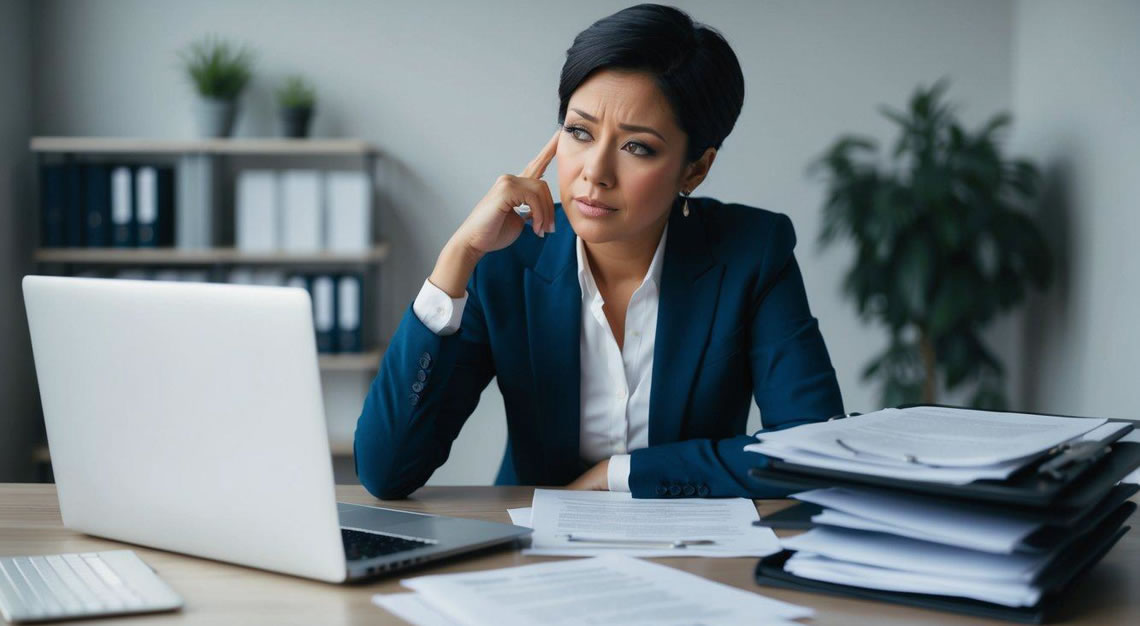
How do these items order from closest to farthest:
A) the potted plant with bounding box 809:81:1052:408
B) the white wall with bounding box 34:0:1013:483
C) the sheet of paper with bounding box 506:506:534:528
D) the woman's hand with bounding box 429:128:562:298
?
the sheet of paper with bounding box 506:506:534:528
the woman's hand with bounding box 429:128:562:298
the potted plant with bounding box 809:81:1052:408
the white wall with bounding box 34:0:1013:483

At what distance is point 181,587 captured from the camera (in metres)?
0.95

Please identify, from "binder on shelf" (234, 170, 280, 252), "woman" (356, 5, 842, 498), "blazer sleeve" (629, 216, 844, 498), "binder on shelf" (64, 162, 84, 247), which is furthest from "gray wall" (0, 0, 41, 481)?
"blazer sleeve" (629, 216, 844, 498)

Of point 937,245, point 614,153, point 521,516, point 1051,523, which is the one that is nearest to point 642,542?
point 521,516

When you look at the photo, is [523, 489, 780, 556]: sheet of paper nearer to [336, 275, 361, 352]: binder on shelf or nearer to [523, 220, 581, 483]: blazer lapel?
[523, 220, 581, 483]: blazer lapel

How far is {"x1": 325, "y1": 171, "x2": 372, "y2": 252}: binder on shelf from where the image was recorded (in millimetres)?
3980

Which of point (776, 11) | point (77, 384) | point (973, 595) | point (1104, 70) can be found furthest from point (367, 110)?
point (973, 595)

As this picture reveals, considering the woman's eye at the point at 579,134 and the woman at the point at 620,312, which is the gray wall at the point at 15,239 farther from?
the woman's eye at the point at 579,134

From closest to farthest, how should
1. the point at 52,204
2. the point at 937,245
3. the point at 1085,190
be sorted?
the point at 1085,190 → the point at 937,245 → the point at 52,204

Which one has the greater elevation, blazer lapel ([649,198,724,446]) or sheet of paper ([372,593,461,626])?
blazer lapel ([649,198,724,446])

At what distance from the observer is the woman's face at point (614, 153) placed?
4.95 feet

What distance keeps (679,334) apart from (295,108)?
283 centimetres

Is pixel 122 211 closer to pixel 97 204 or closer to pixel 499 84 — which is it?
pixel 97 204

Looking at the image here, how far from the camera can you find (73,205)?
392cm

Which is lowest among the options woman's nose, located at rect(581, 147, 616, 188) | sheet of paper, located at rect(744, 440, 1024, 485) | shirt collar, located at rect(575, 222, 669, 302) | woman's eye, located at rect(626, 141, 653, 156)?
sheet of paper, located at rect(744, 440, 1024, 485)
